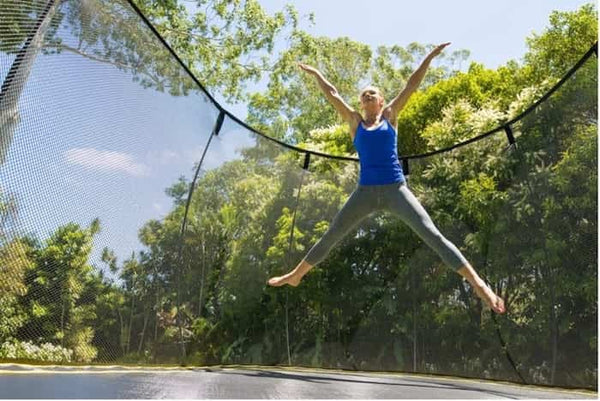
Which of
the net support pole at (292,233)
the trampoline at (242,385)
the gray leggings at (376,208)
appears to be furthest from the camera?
the net support pole at (292,233)

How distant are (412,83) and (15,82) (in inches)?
59.7

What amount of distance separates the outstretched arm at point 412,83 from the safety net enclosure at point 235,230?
0.93 meters

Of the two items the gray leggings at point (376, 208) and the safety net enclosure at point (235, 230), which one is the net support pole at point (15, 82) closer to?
the safety net enclosure at point (235, 230)

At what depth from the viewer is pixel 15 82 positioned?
223cm

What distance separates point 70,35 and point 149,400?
4.50ft

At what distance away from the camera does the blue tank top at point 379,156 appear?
109 inches

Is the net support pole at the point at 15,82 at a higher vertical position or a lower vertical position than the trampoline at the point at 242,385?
higher

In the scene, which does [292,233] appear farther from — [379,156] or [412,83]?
[412,83]

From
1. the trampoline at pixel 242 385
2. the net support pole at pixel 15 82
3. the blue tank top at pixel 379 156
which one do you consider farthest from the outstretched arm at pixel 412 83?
the net support pole at pixel 15 82

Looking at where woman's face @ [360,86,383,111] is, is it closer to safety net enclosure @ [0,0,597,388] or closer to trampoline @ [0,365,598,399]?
safety net enclosure @ [0,0,597,388]

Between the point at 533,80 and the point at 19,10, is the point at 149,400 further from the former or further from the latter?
the point at 533,80

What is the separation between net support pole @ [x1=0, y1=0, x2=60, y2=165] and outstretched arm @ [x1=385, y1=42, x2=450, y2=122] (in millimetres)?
1423

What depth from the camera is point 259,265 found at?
3.95 m

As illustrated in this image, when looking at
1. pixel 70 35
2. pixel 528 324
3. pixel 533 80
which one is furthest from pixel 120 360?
pixel 533 80
